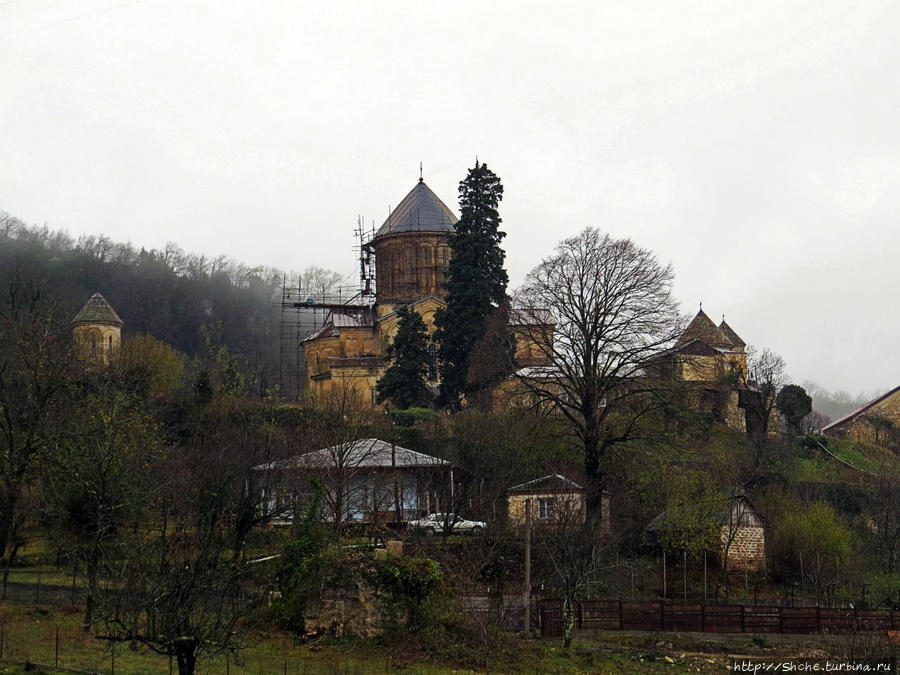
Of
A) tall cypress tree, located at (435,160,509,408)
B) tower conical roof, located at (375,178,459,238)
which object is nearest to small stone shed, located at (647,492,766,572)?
tall cypress tree, located at (435,160,509,408)

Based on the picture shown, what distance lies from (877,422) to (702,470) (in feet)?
61.7

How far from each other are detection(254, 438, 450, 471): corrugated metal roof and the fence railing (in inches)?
339

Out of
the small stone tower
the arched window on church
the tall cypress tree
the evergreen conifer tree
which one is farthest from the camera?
the small stone tower

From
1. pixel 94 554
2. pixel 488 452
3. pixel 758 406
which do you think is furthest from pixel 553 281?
pixel 758 406

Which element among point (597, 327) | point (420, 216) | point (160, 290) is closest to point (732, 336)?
point (420, 216)

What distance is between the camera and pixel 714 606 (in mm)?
22453

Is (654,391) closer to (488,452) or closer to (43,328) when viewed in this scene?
(488,452)

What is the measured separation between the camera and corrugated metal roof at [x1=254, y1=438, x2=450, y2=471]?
2859 cm

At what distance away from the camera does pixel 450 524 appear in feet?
86.9

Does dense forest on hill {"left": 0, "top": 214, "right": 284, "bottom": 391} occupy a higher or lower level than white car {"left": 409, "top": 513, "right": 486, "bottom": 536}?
higher

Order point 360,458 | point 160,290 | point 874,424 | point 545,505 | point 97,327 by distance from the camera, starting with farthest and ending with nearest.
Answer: point 160,290 < point 97,327 < point 874,424 < point 360,458 < point 545,505

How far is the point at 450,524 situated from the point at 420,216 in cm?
2984

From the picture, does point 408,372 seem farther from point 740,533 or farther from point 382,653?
point 382,653

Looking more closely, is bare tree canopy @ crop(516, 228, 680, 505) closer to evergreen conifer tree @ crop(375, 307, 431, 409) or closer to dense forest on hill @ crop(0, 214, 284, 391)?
evergreen conifer tree @ crop(375, 307, 431, 409)
